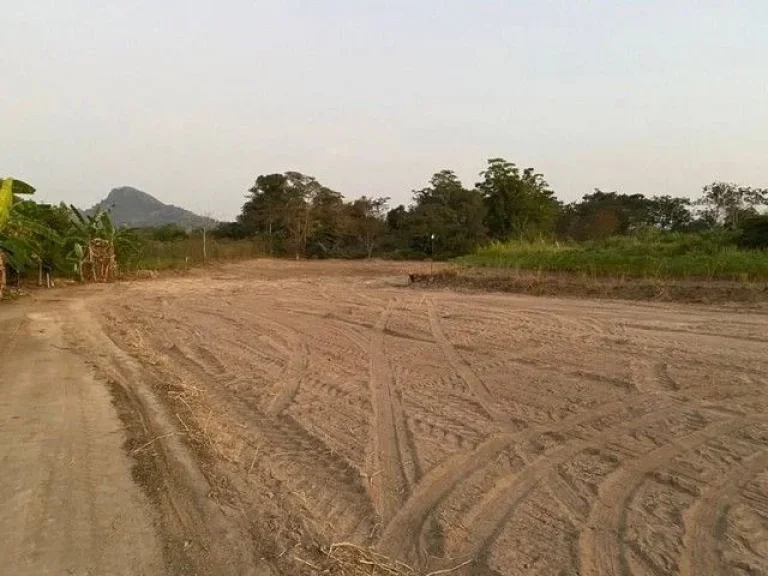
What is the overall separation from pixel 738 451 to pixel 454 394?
272 centimetres

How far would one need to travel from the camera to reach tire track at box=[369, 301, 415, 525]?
13.4 ft

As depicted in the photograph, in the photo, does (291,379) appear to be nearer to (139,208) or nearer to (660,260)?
(660,260)

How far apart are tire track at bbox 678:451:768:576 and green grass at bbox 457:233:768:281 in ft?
35.1

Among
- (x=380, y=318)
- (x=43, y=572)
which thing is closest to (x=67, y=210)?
(x=380, y=318)

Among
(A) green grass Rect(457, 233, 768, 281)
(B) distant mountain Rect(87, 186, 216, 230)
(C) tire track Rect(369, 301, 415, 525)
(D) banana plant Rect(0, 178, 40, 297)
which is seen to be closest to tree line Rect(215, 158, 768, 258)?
(A) green grass Rect(457, 233, 768, 281)

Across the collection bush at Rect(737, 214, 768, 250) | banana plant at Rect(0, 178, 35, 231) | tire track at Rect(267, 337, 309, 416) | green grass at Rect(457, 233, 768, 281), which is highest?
banana plant at Rect(0, 178, 35, 231)

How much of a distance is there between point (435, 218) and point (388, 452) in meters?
32.3

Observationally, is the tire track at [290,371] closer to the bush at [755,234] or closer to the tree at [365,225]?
the bush at [755,234]

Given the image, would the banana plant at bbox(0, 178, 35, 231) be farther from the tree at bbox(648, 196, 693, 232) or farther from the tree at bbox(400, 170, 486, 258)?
the tree at bbox(648, 196, 693, 232)

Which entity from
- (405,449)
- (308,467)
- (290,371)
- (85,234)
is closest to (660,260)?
(290,371)

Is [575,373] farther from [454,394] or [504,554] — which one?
[504,554]

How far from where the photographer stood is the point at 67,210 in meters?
22.8

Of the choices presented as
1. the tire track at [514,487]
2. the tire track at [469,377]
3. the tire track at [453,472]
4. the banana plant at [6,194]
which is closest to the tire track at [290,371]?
the tire track at [469,377]

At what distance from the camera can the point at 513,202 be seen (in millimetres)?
38000
